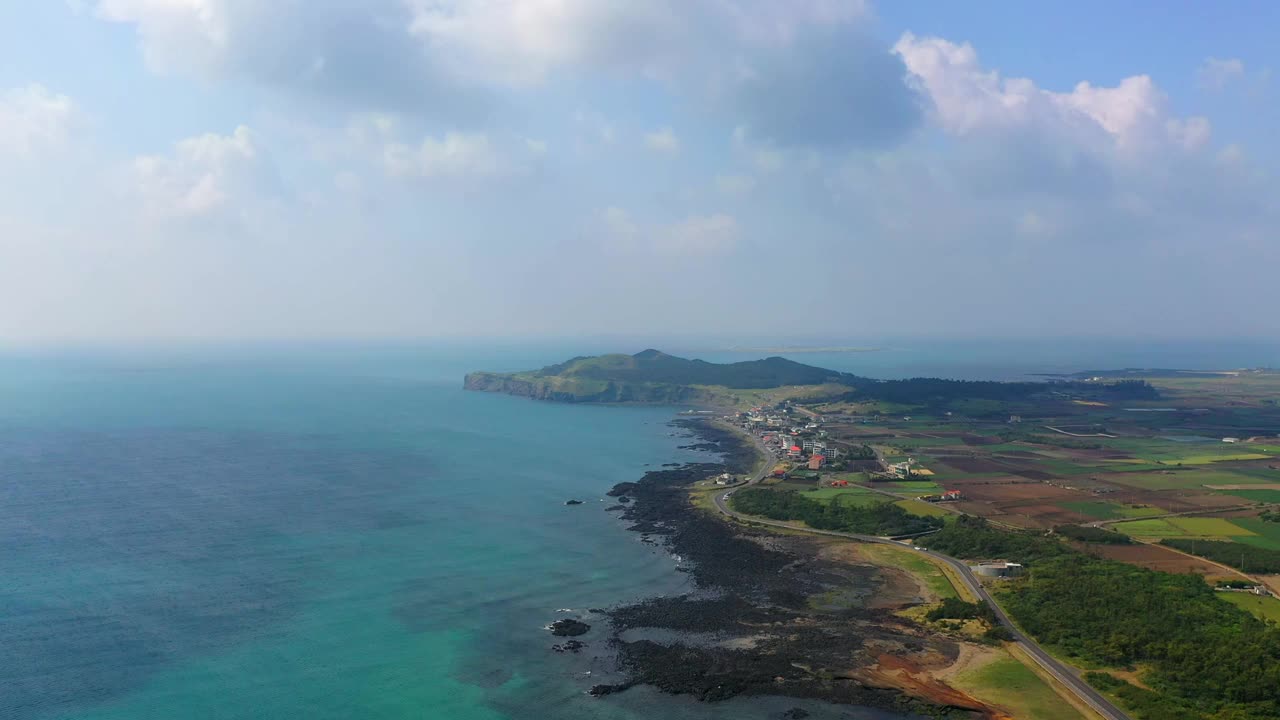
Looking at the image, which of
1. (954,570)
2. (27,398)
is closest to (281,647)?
(954,570)

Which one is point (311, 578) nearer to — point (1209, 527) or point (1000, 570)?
point (1000, 570)

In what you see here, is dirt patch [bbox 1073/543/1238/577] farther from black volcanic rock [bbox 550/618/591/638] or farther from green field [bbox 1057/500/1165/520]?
black volcanic rock [bbox 550/618/591/638]

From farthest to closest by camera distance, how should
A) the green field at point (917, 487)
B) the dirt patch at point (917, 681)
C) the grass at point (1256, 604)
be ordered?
the green field at point (917, 487), the grass at point (1256, 604), the dirt patch at point (917, 681)

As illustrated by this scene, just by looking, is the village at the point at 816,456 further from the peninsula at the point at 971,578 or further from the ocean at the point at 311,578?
the ocean at the point at 311,578

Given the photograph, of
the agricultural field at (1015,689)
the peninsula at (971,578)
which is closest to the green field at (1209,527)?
the peninsula at (971,578)

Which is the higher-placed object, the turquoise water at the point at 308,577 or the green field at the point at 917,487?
the green field at the point at 917,487

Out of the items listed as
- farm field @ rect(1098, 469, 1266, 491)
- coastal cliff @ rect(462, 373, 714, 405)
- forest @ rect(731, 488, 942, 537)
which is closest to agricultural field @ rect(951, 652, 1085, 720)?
forest @ rect(731, 488, 942, 537)

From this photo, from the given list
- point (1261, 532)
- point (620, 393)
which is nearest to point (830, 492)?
point (1261, 532)

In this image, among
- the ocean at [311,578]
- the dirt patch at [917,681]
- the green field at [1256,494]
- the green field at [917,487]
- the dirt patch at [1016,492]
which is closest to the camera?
the dirt patch at [917,681]
